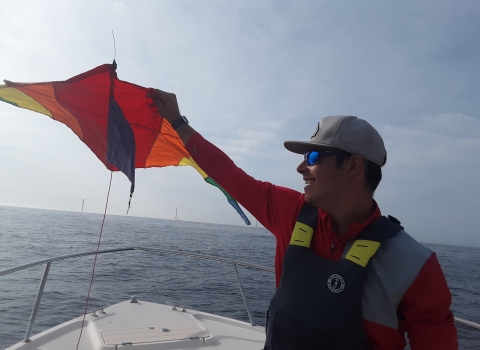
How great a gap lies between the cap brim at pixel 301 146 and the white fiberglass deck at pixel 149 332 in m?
2.27

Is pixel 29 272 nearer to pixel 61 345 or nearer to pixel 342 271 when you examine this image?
pixel 61 345

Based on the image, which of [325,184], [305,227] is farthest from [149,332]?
[325,184]

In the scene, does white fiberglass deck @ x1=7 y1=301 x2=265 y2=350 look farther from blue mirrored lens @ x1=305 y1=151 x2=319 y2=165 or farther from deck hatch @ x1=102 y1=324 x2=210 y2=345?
blue mirrored lens @ x1=305 y1=151 x2=319 y2=165

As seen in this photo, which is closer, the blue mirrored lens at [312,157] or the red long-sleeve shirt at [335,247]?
the red long-sleeve shirt at [335,247]

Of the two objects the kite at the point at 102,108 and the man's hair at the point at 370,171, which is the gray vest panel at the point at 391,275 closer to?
the man's hair at the point at 370,171

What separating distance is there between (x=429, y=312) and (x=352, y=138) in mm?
760

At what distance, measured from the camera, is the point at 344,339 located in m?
1.49

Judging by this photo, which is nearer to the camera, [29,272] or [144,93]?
[144,93]

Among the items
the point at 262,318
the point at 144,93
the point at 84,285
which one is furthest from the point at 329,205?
the point at 84,285

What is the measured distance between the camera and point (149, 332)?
3426 millimetres

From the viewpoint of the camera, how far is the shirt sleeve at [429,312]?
1.32 m

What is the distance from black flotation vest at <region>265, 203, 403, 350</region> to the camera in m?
1.50

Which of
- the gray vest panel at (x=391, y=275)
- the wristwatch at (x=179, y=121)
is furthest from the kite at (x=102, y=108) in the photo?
the gray vest panel at (x=391, y=275)

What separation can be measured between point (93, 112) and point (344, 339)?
2.17m
